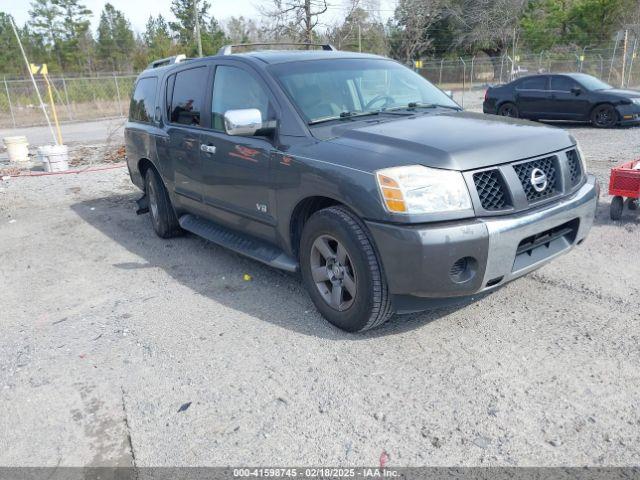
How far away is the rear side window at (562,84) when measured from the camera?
14.0 metres

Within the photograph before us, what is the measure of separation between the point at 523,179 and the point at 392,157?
835 mm

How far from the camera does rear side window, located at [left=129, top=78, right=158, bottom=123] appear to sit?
6.10 meters

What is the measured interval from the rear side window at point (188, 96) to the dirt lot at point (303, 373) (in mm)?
1475

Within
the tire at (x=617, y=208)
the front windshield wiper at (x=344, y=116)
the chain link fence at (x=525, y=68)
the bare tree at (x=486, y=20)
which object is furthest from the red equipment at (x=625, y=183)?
the bare tree at (x=486, y=20)

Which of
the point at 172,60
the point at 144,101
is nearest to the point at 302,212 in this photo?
the point at 172,60

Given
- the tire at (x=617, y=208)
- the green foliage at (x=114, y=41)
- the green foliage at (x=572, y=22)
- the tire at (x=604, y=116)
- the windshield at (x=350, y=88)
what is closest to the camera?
the windshield at (x=350, y=88)

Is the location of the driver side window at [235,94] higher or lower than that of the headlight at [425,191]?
higher

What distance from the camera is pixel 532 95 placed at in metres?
14.7

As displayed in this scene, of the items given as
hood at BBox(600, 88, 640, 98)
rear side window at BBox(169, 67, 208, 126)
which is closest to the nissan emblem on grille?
rear side window at BBox(169, 67, 208, 126)

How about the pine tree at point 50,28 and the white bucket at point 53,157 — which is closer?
the white bucket at point 53,157

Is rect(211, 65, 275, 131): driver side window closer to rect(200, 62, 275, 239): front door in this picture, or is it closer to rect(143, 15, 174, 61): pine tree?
rect(200, 62, 275, 239): front door

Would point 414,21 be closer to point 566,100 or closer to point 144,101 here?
point 566,100

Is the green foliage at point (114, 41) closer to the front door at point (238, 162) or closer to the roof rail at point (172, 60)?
the roof rail at point (172, 60)

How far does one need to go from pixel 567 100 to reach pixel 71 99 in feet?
91.8
